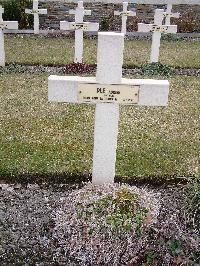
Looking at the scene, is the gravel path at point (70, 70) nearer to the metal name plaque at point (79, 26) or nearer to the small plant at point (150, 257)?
the metal name plaque at point (79, 26)

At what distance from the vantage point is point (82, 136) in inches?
232

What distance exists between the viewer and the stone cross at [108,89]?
3.66 meters

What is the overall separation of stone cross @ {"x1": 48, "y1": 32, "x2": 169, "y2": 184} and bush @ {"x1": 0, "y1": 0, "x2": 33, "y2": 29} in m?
10.2

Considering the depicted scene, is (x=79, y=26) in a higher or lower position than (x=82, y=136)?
higher

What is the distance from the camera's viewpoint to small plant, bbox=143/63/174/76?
9.33 m

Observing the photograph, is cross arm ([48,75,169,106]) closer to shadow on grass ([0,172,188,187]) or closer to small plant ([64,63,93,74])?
shadow on grass ([0,172,188,187])

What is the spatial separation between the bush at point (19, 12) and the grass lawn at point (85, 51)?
909 mm

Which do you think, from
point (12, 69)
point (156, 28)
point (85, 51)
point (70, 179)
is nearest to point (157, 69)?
point (156, 28)

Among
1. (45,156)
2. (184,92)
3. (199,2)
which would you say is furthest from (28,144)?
(199,2)

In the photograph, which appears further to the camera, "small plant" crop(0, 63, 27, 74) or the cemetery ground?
"small plant" crop(0, 63, 27, 74)

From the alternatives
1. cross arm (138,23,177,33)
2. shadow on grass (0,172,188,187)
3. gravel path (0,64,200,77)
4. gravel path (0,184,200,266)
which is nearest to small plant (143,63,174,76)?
gravel path (0,64,200,77)

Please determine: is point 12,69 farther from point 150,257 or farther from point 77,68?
point 150,257

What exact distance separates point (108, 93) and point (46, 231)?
127 cm

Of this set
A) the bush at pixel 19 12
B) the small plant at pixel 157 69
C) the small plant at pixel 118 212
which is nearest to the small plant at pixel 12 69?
the small plant at pixel 157 69
